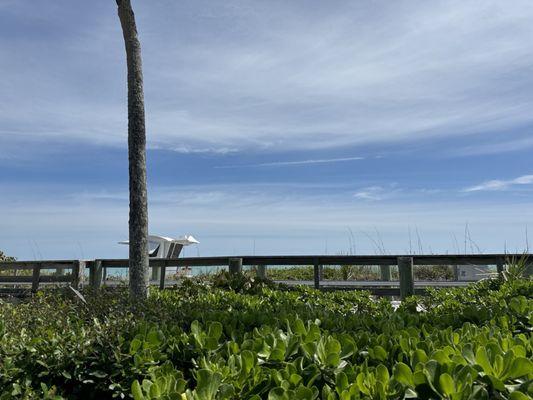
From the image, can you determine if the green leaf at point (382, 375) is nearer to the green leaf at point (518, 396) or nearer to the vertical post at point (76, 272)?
the green leaf at point (518, 396)

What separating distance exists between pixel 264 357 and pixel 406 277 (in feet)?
20.7

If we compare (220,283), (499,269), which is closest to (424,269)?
(499,269)

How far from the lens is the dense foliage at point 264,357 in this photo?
1966 millimetres

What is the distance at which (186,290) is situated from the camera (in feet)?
22.3

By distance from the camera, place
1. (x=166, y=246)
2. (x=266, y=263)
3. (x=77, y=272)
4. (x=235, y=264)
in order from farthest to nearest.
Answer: (x=166, y=246) < (x=77, y=272) < (x=266, y=263) < (x=235, y=264)

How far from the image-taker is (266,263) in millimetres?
9508

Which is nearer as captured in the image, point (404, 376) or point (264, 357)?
point (404, 376)

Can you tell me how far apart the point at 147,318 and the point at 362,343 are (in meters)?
1.81

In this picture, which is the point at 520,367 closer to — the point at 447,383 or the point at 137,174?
the point at 447,383

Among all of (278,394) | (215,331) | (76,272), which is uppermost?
(76,272)

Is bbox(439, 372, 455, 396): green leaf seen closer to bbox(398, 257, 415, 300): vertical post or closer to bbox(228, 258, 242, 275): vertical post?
bbox(398, 257, 415, 300): vertical post

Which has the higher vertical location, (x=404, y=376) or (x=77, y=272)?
(x=77, y=272)

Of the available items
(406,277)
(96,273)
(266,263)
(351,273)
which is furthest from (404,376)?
(351,273)

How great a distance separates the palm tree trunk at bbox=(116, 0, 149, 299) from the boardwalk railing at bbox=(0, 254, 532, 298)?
Answer: 2.75 m
